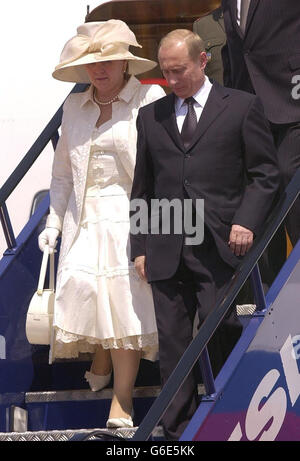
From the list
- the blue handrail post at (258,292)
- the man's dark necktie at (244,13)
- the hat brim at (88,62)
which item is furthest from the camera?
the hat brim at (88,62)

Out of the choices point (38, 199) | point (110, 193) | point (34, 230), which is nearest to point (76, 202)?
point (110, 193)

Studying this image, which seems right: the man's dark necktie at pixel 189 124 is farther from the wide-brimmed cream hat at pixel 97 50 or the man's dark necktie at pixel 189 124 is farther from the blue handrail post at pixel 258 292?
the blue handrail post at pixel 258 292

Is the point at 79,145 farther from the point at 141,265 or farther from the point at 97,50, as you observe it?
the point at 141,265

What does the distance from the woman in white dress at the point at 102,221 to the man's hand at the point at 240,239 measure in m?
0.67

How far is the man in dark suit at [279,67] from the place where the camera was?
549cm

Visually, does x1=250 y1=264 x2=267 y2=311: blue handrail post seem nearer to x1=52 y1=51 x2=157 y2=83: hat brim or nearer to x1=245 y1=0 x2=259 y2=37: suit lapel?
x1=245 y1=0 x2=259 y2=37: suit lapel

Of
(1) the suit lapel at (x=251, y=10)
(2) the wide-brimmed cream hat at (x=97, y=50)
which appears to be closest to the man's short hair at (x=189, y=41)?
(1) the suit lapel at (x=251, y=10)

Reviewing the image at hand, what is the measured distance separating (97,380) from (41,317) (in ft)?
1.40

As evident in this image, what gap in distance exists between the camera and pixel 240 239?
5.22 metres

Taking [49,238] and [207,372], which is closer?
[207,372]

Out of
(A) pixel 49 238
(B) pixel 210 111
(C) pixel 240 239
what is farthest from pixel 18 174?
(C) pixel 240 239

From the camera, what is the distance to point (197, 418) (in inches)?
194

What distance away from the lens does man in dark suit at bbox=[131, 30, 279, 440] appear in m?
5.27

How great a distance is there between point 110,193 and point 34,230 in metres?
0.91
